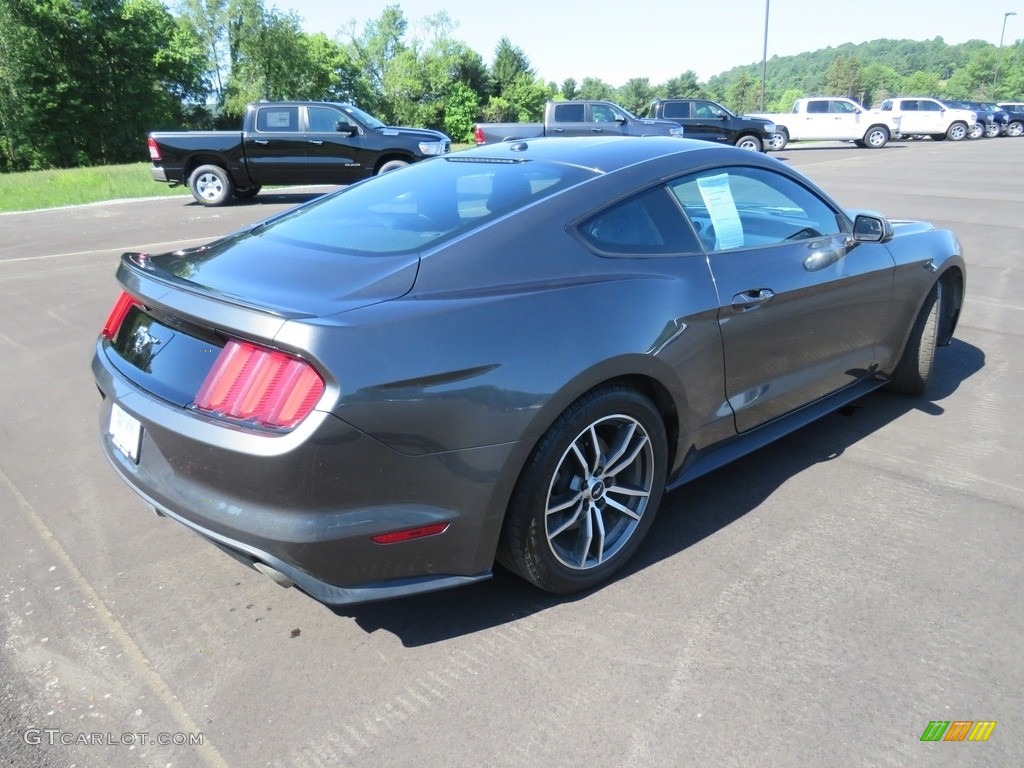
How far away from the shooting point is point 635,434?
296cm

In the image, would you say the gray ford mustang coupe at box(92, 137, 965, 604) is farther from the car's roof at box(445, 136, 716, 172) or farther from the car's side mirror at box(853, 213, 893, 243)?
the car's side mirror at box(853, 213, 893, 243)

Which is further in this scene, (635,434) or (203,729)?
(635,434)

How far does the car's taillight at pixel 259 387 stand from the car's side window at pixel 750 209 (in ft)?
5.78

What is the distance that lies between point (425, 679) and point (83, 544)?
5.48 ft

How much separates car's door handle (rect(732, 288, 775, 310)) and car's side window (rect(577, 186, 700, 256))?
0.85 ft

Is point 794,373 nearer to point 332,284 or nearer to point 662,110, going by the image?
point 332,284

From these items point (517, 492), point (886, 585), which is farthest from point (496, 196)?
point (886, 585)

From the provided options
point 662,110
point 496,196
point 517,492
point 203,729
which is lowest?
point 203,729

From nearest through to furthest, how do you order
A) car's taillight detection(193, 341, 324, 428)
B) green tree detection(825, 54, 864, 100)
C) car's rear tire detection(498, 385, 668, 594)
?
car's taillight detection(193, 341, 324, 428), car's rear tire detection(498, 385, 668, 594), green tree detection(825, 54, 864, 100)

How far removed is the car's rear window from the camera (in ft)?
9.57

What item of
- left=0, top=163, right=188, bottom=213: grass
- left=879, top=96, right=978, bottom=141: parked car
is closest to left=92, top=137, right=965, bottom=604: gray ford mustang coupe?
left=0, top=163, right=188, bottom=213: grass

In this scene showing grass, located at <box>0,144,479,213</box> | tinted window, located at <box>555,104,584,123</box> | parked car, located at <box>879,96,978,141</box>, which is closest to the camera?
grass, located at <box>0,144,479,213</box>

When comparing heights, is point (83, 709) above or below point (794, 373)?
below

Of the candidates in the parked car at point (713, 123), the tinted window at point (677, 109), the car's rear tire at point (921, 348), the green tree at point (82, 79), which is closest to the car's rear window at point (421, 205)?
the car's rear tire at point (921, 348)
